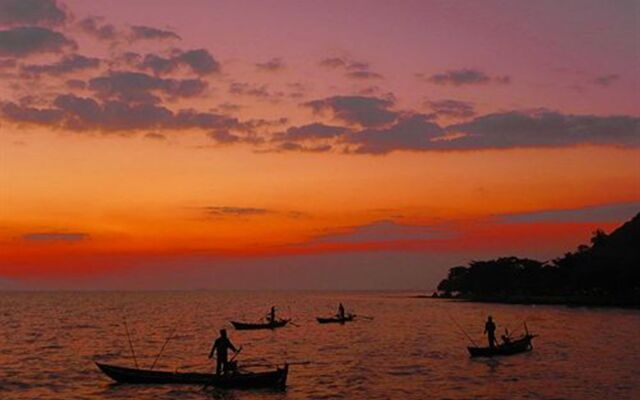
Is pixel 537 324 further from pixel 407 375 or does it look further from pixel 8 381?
pixel 8 381

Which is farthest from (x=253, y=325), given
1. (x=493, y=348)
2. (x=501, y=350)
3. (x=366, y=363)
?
(x=493, y=348)

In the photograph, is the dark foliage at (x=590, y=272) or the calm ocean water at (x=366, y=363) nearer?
the calm ocean water at (x=366, y=363)

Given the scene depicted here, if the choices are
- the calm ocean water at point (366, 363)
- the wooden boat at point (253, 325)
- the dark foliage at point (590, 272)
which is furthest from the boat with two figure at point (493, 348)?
the dark foliage at point (590, 272)

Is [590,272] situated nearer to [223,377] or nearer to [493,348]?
[493,348]

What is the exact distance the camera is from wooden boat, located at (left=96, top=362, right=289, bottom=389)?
1367 inches

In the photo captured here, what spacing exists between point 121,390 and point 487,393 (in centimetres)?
1839

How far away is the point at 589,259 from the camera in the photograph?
489 feet

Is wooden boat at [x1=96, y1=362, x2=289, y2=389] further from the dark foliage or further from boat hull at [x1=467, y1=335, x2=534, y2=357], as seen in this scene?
the dark foliage

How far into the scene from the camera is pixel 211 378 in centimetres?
3478

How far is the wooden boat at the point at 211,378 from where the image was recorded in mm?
34719

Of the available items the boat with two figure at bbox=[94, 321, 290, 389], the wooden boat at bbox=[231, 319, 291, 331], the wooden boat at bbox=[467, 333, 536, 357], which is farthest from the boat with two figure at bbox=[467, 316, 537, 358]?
the wooden boat at bbox=[231, 319, 291, 331]

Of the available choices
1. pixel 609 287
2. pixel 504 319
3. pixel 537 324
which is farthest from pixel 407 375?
pixel 609 287

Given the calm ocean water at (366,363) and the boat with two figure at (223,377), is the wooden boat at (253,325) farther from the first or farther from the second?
the boat with two figure at (223,377)

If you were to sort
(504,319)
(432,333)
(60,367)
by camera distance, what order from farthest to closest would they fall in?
(504,319) < (432,333) < (60,367)
